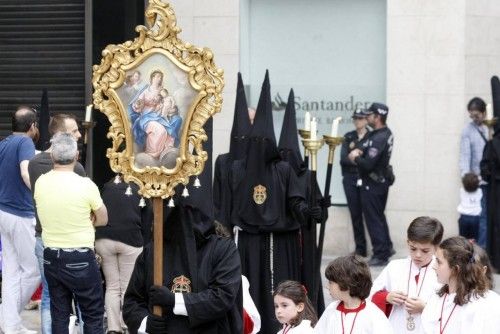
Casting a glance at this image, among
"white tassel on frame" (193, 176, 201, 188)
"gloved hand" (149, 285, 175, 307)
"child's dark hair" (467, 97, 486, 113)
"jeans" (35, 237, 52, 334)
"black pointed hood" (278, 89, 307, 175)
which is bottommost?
"jeans" (35, 237, 52, 334)

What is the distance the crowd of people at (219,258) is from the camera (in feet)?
24.2

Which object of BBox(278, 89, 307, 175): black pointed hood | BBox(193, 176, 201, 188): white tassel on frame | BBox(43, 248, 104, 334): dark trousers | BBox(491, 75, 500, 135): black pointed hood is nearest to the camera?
BBox(193, 176, 201, 188): white tassel on frame

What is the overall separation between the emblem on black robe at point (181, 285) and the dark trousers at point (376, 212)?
833cm

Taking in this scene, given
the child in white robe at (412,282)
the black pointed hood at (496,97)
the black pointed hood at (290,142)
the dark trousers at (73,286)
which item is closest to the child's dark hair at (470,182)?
the black pointed hood at (496,97)

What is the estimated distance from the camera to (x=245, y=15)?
16.8 metres

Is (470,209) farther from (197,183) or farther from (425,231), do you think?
(197,183)

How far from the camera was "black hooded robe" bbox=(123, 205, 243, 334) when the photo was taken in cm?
745

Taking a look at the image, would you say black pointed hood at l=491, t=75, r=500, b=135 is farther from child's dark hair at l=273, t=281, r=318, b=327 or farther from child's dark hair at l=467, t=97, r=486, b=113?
child's dark hair at l=273, t=281, r=318, b=327

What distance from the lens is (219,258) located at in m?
7.54

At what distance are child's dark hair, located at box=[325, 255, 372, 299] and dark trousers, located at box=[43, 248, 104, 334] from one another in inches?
111

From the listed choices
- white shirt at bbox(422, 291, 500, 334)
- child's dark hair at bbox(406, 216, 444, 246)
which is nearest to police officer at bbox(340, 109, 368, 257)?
child's dark hair at bbox(406, 216, 444, 246)

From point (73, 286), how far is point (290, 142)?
10.4 feet

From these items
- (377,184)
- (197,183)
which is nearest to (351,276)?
(197,183)

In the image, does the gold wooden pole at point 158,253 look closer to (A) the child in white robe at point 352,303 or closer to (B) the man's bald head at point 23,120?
(A) the child in white robe at point 352,303
